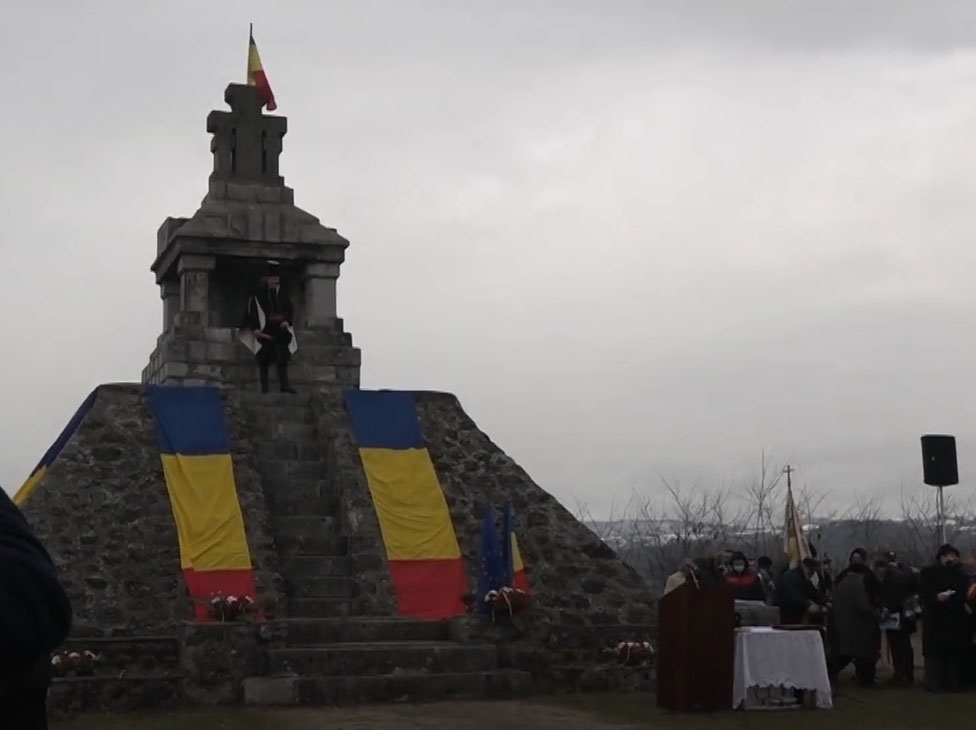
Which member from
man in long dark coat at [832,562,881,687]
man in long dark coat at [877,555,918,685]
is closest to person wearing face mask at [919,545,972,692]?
man in long dark coat at [832,562,881,687]

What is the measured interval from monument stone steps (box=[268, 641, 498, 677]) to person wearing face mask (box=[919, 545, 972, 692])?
420cm

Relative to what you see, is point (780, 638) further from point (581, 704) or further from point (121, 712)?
point (121, 712)

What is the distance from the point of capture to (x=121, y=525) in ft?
50.9

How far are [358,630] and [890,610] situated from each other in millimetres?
5519

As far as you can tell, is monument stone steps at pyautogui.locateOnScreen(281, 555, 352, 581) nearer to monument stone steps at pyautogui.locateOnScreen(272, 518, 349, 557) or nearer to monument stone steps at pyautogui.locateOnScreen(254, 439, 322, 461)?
monument stone steps at pyautogui.locateOnScreen(272, 518, 349, 557)

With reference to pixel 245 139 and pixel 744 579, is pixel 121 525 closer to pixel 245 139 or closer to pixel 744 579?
pixel 744 579

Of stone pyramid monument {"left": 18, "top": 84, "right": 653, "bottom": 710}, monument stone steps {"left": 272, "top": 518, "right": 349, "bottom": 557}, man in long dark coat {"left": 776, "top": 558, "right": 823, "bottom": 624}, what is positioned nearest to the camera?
stone pyramid monument {"left": 18, "top": 84, "right": 653, "bottom": 710}

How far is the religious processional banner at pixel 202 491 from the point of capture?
1505 centimetres

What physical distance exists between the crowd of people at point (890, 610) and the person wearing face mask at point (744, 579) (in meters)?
0.32

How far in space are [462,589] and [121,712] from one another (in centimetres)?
428

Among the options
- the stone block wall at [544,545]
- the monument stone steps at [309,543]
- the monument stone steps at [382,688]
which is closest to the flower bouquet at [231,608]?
the monument stone steps at [382,688]

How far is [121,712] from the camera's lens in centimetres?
1279

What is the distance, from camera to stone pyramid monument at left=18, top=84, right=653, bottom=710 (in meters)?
13.4

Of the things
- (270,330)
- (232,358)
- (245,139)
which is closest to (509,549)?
(270,330)
